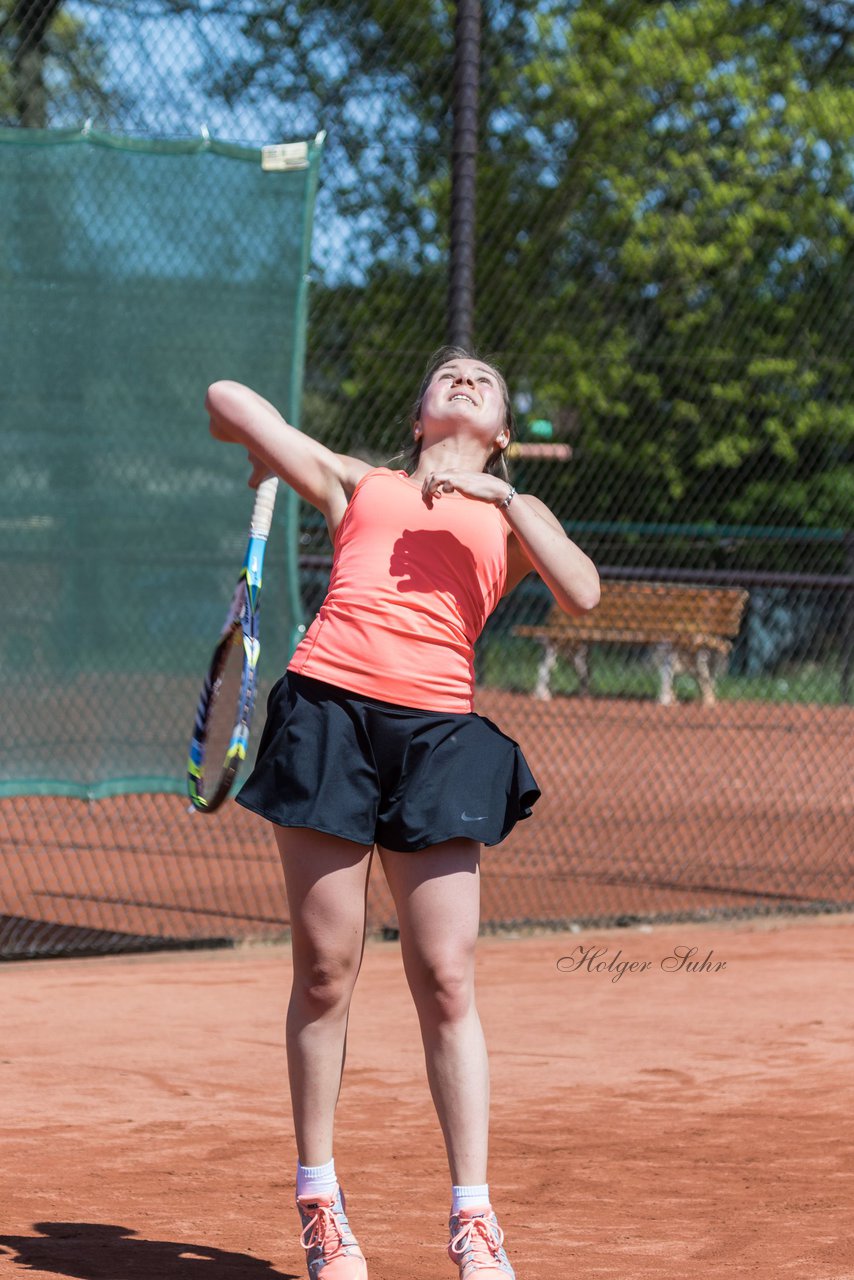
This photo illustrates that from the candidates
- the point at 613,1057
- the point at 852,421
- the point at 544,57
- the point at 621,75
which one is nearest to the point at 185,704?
the point at 613,1057

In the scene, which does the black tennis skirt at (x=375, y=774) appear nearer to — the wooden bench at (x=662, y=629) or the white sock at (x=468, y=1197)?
the white sock at (x=468, y=1197)

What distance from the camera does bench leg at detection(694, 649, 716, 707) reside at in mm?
12289

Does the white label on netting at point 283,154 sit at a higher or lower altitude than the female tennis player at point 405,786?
higher

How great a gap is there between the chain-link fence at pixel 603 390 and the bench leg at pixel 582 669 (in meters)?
0.03

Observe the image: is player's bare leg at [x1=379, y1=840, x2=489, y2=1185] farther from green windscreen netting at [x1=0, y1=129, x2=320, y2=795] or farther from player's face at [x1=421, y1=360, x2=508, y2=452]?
green windscreen netting at [x1=0, y1=129, x2=320, y2=795]

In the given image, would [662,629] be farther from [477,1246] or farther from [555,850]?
[477,1246]

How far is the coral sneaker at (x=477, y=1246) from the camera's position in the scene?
8.63 feet

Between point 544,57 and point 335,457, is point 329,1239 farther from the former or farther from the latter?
point 544,57

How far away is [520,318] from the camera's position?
7.53m

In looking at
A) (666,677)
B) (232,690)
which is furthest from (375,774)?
(666,677)

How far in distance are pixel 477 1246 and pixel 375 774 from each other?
2.57 feet

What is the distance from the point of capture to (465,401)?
9.48ft

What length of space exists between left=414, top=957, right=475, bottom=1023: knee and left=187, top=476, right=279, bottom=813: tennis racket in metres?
0.64

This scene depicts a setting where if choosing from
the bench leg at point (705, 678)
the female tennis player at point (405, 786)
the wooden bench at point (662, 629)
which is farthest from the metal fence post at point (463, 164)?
the bench leg at point (705, 678)
